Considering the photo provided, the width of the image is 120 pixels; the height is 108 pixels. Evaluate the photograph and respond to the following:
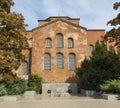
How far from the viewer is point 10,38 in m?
23.5

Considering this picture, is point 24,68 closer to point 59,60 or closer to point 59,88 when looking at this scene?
point 59,60

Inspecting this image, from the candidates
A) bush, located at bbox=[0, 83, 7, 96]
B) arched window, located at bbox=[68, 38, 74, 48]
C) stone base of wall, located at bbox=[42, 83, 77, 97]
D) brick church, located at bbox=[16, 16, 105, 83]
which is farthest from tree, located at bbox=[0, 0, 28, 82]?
arched window, located at bbox=[68, 38, 74, 48]

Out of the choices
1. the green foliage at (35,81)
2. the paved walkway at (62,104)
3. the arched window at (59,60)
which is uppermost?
the arched window at (59,60)

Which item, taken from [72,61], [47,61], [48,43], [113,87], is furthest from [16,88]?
[48,43]

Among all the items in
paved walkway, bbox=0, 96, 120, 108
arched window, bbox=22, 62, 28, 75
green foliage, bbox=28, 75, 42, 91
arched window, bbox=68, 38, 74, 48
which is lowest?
paved walkway, bbox=0, 96, 120, 108

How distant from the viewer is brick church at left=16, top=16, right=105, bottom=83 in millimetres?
41562

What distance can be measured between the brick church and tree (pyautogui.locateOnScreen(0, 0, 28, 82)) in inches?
682

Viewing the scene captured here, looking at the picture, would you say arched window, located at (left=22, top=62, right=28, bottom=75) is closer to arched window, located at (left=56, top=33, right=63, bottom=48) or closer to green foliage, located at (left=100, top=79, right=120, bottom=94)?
arched window, located at (left=56, top=33, right=63, bottom=48)

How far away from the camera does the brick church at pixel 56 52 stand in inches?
1636

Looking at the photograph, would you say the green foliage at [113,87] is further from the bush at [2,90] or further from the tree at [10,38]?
the bush at [2,90]

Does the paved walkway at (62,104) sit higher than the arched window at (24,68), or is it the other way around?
the arched window at (24,68)

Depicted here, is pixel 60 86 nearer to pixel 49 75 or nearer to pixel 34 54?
pixel 49 75

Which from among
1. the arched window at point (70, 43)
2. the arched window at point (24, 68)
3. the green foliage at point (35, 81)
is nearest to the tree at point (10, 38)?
the green foliage at point (35, 81)

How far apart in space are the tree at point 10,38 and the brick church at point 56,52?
17315 mm
